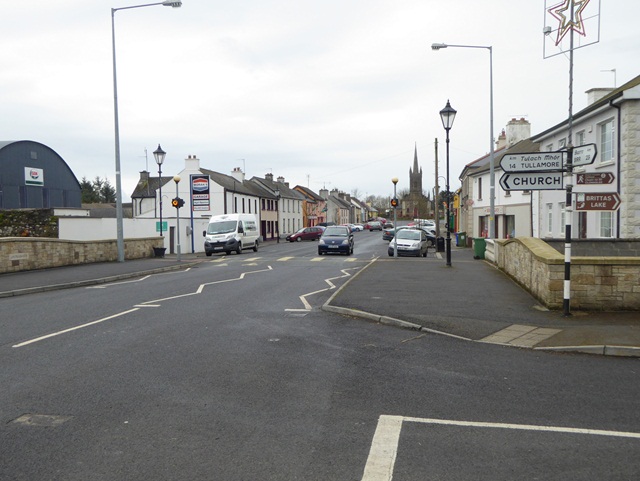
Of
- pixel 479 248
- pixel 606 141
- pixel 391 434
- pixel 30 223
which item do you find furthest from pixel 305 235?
pixel 391 434

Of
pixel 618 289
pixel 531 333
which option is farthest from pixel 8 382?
pixel 618 289

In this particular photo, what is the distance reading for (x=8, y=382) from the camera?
6.12 meters

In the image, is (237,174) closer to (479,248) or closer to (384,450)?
(479,248)

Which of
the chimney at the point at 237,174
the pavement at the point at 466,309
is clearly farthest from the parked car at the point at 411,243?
the chimney at the point at 237,174

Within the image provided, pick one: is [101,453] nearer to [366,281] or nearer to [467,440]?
[467,440]

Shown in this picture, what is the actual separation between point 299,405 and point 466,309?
6430 mm

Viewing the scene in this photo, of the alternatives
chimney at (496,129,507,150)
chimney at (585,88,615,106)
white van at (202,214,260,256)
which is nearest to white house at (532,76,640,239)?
chimney at (585,88,615,106)

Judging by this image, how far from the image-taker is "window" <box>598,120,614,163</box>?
20328 millimetres

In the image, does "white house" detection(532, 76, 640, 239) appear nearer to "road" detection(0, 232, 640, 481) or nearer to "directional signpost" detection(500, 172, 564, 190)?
"directional signpost" detection(500, 172, 564, 190)

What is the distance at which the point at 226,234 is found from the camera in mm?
32906

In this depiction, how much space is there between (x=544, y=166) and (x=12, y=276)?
674 inches

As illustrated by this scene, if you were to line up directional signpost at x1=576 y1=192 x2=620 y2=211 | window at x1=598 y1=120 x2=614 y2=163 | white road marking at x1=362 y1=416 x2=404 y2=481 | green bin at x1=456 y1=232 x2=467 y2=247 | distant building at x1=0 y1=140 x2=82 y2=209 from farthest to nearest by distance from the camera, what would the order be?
distant building at x1=0 y1=140 x2=82 y2=209 → green bin at x1=456 y1=232 x2=467 y2=247 → window at x1=598 y1=120 x2=614 y2=163 → directional signpost at x1=576 y1=192 x2=620 y2=211 → white road marking at x1=362 y1=416 x2=404 y2=481

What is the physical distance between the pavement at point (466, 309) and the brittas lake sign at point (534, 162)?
2.82 m

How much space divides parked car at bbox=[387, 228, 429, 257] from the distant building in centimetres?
3220
